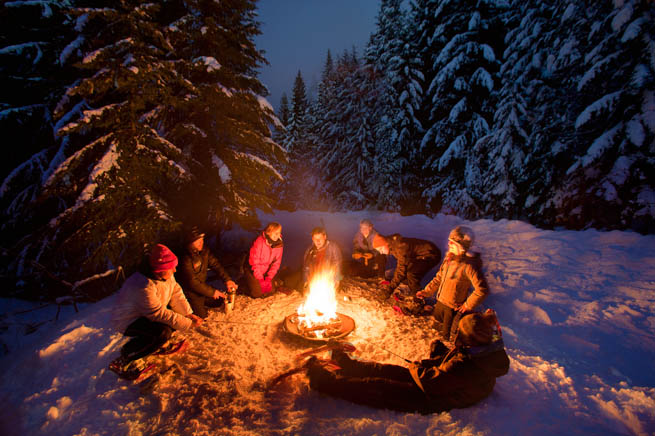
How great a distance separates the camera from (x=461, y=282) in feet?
15.8

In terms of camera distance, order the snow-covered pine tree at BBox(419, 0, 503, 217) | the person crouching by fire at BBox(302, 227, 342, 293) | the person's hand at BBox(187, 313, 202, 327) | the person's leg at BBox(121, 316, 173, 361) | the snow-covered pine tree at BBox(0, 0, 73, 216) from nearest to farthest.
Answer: the person's leg at BBox(121, 316, 173, 361) → the person's hand at BBox(187, 313, 202, 327) → the person crouching by fire at BBox(302, 227, 342, 293) → the snow-covered pine tree at BBox(0, 0, 73, 216) → the snow-covered pine tree at BBox(419, 0, 503, 217)

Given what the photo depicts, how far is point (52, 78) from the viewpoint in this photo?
25.3ft

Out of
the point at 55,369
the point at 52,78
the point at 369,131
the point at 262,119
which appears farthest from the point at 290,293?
the point at 369,131

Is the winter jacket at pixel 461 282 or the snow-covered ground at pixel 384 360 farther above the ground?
the winter jacket at pixel 461 282

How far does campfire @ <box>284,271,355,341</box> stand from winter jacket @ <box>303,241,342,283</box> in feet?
2.58

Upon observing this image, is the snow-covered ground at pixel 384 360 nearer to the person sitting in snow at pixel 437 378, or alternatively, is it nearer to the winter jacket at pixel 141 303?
the person sitting in snow at pixel 437 378

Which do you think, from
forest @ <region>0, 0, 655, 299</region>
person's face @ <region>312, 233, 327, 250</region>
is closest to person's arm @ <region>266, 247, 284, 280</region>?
person's face @ <region>312, 233, 327, 250</region>

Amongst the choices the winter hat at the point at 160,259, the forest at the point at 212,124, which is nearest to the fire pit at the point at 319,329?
the winter hat at the point at 160,259

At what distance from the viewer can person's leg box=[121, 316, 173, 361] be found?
3.74 meters

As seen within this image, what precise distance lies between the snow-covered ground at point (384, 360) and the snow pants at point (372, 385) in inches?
4.3

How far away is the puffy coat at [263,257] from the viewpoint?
6.48 meters

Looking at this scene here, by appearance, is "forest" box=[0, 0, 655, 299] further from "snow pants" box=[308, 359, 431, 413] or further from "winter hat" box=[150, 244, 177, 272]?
"snow pants" box=[308, 359, 431, 413]

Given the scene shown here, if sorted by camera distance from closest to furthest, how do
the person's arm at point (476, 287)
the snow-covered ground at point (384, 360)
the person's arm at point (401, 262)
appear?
the snow-covered ground at point (384, 360) → the person's arm at point (476, 287) → the person's arm at point (401, 262)

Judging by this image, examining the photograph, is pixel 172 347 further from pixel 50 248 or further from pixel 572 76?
pixel 572 76
